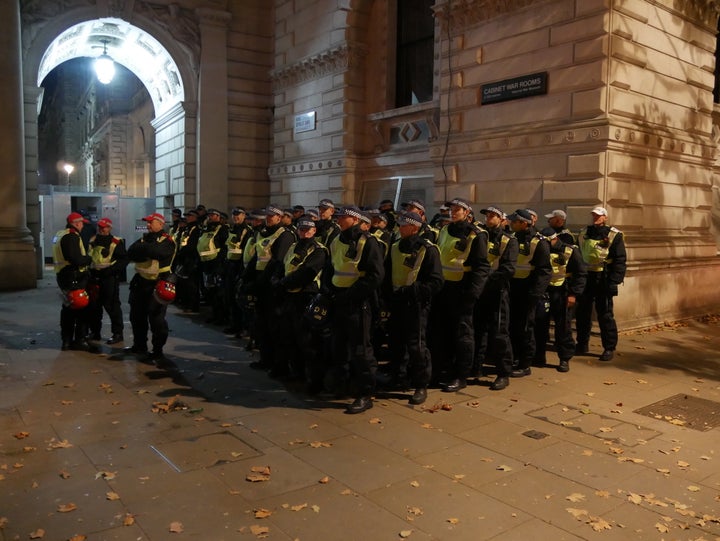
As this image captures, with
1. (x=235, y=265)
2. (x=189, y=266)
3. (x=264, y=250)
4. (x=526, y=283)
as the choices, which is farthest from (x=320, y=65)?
(x=526, y=283)

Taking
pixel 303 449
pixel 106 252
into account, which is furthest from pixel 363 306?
pixel 106 252

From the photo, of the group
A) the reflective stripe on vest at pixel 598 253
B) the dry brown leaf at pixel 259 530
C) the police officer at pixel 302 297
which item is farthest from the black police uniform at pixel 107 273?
the reflective stripe on vest at pixel 598 253

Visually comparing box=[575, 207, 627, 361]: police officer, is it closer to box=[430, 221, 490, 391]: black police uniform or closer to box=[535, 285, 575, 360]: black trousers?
box=[535, 285, 575, 360]: black trousers

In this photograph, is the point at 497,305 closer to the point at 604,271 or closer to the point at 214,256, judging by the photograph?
the point at 604,271

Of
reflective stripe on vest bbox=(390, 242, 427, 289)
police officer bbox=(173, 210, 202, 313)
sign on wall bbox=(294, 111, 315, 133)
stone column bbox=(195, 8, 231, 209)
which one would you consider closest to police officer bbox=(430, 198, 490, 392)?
reflective stripe on vest bbox=(390, 242, 427, 289)

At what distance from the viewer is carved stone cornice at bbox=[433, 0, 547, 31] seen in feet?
37.0

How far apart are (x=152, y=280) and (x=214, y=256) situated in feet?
9.84

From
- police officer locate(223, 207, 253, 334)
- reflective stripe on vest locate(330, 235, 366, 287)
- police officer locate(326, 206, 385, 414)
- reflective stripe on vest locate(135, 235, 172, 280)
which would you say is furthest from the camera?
police officer locate(223, 207, 253, 334)

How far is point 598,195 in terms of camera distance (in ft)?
33.0

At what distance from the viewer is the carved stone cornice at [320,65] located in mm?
15641

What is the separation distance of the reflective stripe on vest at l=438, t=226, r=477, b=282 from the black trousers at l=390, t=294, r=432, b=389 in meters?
0.58

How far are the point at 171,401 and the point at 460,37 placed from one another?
8.95 m

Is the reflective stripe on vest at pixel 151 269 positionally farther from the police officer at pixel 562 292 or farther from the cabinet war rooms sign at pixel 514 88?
the cabinet war rooms sign at pixel 514 88

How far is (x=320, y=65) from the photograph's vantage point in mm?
16594
